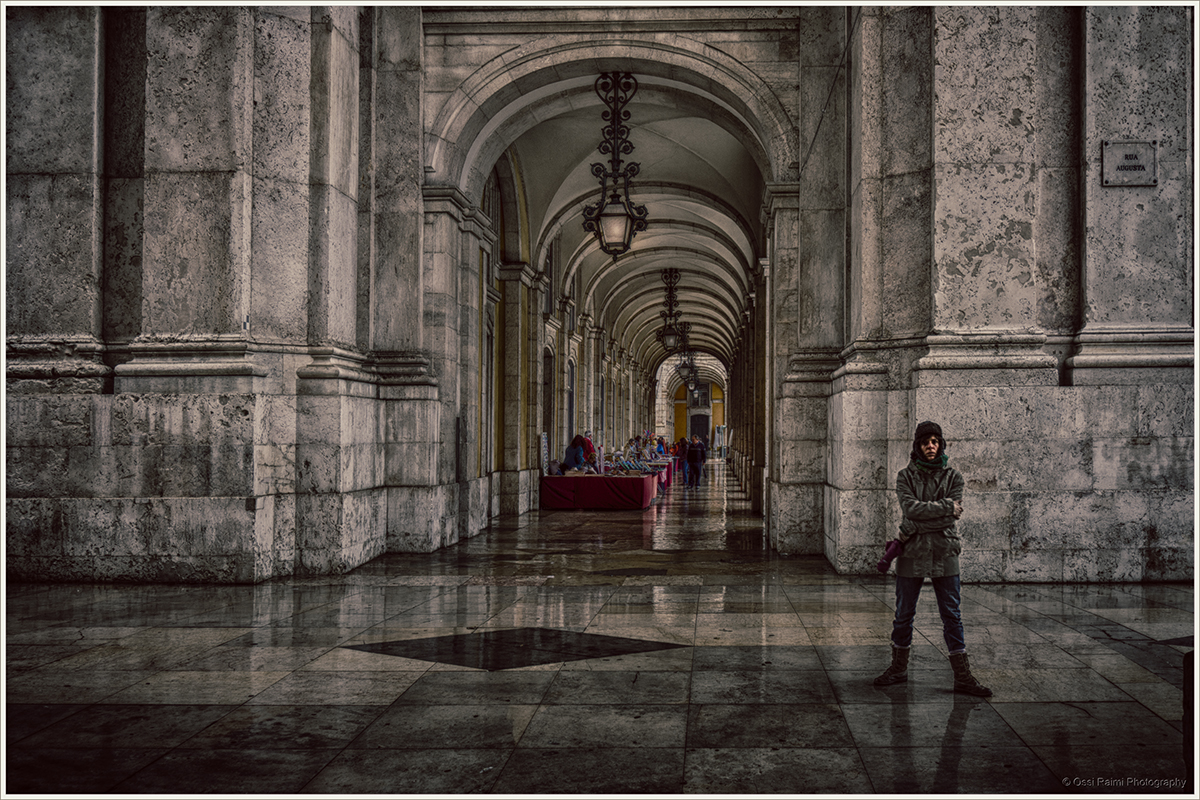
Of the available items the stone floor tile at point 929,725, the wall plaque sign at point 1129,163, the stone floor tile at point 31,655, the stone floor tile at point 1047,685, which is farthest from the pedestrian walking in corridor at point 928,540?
the stone floor tile at point 31,655

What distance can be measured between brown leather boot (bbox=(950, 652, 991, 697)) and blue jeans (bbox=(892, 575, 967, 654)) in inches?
4.6

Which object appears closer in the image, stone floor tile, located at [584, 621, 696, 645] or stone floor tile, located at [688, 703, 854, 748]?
stone floor tile, located at [688, 703, 854, 748]

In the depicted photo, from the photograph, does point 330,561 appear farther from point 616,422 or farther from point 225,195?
point 616,422

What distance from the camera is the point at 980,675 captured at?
14.5 ft

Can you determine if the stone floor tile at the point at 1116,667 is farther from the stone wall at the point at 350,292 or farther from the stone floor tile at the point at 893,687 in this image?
the stone wall at the point at 350,292

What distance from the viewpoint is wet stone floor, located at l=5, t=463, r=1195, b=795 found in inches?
124

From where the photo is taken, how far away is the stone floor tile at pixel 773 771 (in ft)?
9.93

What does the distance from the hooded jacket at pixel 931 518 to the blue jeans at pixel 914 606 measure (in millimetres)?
52

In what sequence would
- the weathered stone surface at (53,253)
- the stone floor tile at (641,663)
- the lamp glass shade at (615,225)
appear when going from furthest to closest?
the lamp glass shade at (615,225), the weathered stone surface at (53,253), the stone floor tile at (641,663)

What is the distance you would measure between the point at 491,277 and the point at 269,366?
22.0 feet

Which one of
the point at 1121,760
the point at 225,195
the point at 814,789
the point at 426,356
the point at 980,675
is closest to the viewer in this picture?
the point at 814,789

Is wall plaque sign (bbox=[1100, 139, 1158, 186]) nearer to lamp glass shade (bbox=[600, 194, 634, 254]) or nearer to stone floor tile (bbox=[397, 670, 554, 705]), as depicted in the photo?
lamp glass shade (bbox=[600, 194, 634, 254])

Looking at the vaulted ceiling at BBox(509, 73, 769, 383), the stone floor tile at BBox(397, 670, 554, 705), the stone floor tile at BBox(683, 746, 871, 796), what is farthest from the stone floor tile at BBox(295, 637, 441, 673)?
the vaulted ceiling at BBox(509, 73, 769, 383)

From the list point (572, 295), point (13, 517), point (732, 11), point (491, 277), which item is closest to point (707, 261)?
point (572, 295)
